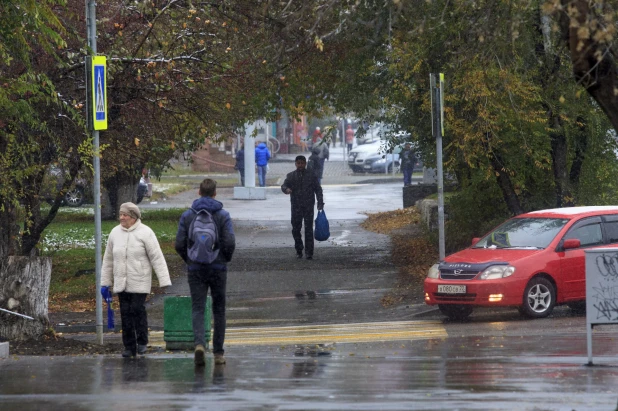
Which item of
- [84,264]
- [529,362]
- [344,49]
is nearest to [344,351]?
[529,362]

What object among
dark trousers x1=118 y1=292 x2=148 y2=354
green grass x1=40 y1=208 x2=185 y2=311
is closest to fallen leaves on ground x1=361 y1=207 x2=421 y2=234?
green grass x1=40 y1=208 x2=185 y2=311

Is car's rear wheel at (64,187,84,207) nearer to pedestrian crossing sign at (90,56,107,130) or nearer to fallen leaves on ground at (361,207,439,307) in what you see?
fallen leaves on ground at (361,207,439,307)

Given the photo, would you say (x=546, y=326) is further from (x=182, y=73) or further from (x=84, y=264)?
(x=84, y=264)

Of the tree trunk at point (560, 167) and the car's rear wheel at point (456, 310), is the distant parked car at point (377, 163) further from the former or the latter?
the car's rear wheel at point (456, 310)

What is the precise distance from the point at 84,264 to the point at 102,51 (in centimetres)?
594

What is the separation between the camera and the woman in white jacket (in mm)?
11094

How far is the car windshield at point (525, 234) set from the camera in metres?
14.5

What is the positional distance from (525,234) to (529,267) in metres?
0.93

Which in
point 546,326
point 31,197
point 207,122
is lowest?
point 546,326

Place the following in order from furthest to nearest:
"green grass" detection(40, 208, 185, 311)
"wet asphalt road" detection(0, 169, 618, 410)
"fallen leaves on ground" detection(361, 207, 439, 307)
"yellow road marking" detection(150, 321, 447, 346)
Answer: "green grass" detection(40, 208, 185, 311) < "fallen leaves on ground" detection(361, 207, 439, 307) < "yellow road marking" detection(150, 321, 447, 346) < "wet asphalt road" detection(0, 169, 618, 410)

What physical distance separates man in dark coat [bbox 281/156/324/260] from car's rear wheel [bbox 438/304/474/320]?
6.26m

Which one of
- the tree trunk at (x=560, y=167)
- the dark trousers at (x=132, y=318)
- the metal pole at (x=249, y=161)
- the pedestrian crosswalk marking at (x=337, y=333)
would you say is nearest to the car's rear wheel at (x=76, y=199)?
the metal pole at (x=249, y=161)

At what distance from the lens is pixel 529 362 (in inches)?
405

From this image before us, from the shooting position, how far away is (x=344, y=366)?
1016 cm
